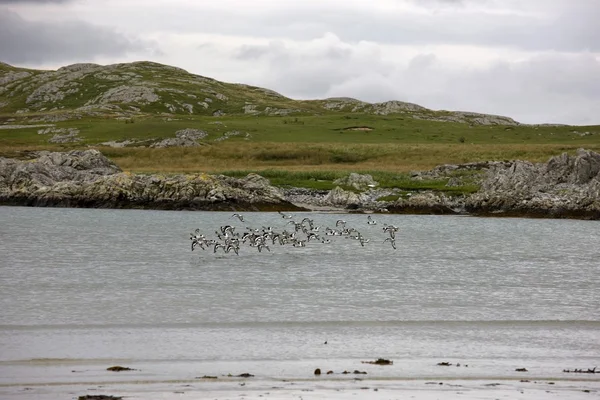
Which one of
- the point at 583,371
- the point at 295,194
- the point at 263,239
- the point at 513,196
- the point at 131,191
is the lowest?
the point at 583,371

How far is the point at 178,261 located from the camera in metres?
39.3

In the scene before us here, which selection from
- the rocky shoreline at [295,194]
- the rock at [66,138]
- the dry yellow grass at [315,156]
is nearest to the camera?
the rocky shoreline at [295,194]

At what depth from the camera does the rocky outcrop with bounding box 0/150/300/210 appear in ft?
240

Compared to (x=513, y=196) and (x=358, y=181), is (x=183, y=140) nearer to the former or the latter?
(x=358, y=181)

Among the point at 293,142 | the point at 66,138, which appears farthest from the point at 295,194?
the point at 66,138

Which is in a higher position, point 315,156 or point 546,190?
point 315,156

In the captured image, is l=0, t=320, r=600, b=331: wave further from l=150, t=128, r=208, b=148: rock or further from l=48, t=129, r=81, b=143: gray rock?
l=48, t=129, r=81, b=143: gray rock

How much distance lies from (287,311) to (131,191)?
50.6 meters

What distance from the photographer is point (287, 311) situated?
2545cm

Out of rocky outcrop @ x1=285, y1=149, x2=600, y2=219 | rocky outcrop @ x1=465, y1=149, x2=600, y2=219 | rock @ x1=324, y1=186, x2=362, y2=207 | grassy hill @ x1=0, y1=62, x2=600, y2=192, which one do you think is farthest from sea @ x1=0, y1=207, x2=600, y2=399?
grassy hill @ x1=0, y1=62, x2=600, y2=192

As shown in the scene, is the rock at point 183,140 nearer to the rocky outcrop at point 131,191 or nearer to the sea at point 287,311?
the rocky outcrop at point 131,191

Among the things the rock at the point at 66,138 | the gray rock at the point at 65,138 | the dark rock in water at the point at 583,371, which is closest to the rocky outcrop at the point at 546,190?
the dark rock in water at the point at 583,371

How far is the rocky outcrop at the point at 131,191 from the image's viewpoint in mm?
73250

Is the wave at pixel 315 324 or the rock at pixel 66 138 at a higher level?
the rock at pixel 66 138
